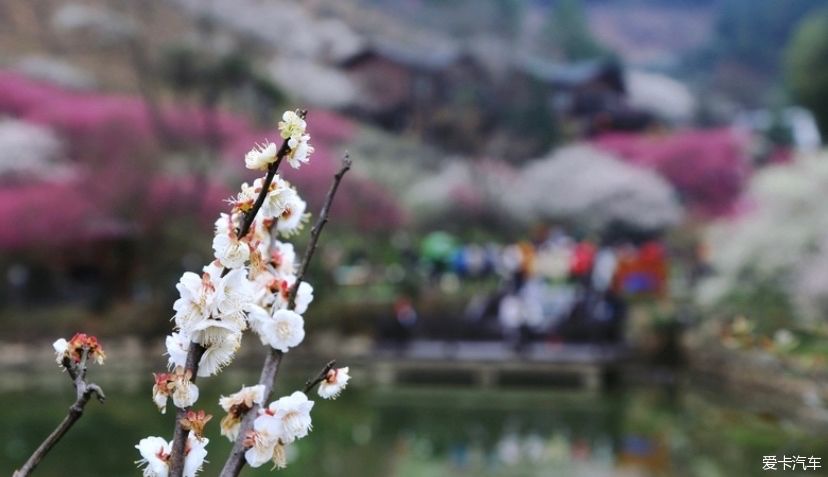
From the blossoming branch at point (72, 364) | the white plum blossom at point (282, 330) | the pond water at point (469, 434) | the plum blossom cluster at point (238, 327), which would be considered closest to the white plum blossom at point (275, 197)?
the plum blossom cluster at point (238, 327)

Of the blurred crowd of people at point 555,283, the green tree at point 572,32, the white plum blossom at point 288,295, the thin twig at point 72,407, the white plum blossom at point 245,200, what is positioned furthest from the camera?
the green tree at point 572,32

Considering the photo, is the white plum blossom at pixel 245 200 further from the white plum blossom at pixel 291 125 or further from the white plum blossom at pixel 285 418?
the white plum blossom at pixel 285 418

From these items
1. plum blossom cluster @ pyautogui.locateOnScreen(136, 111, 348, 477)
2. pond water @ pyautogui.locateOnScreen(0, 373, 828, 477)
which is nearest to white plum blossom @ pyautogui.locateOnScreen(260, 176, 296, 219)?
plum blossom cluster @ pyautogui.locateOnScreen(136, 111, 348, 477)

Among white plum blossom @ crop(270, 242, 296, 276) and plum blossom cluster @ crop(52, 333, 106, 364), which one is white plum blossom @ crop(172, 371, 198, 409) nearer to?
plum blossom cluster @ crop(52, 333, 106, 364)

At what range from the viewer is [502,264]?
14695mm

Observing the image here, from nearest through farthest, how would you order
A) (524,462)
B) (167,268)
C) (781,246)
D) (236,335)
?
(236,335), (524,462), (781,246), (167,268)

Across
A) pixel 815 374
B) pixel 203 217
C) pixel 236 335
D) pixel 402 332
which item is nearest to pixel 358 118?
pixel 203 217

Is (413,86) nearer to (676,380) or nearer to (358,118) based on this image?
(358,118)

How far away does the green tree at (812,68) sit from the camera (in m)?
16.4

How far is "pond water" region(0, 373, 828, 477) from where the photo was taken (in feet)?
21.4

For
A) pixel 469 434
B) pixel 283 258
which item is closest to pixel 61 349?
pixel 283 258

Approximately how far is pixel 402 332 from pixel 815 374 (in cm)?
542

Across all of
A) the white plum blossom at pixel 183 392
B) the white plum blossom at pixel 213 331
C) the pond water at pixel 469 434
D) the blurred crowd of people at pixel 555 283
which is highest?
the blurred crowd of people at pixel 555 283

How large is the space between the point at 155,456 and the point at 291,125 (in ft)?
1.12
